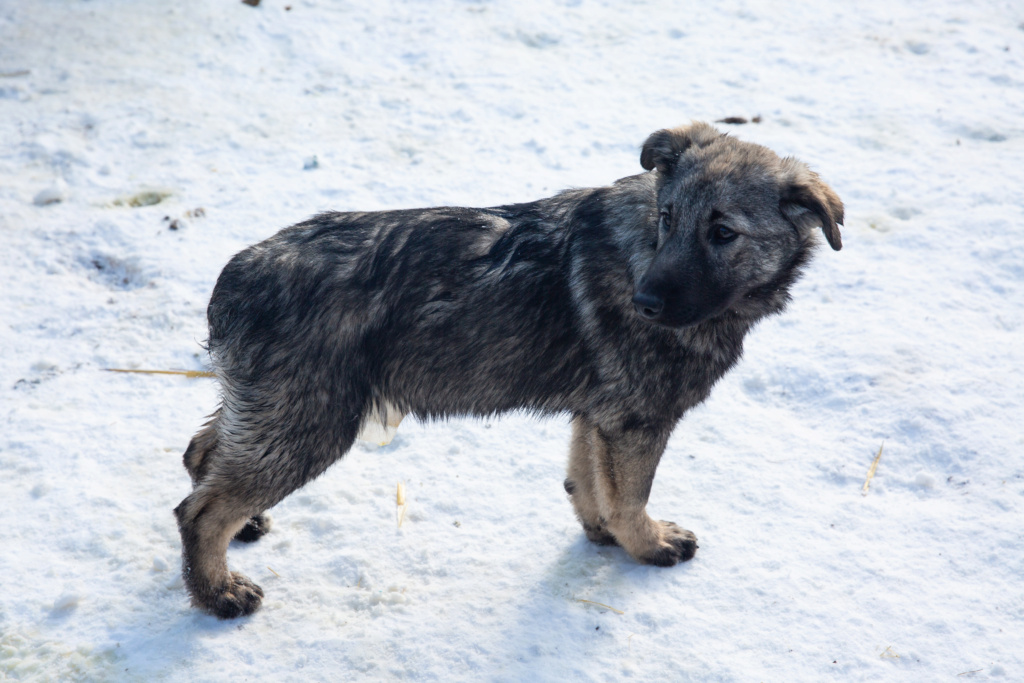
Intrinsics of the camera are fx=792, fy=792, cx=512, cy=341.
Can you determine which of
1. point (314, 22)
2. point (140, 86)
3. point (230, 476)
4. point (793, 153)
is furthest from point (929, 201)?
point (140, 86)

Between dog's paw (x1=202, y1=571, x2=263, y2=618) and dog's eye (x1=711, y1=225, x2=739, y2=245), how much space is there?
2.53 meters

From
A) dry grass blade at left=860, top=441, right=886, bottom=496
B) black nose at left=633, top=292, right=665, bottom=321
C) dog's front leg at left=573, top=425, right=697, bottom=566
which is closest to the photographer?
black nose at left=633, top=292, right=665, bottom=321

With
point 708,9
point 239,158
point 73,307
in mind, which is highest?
point 708,9

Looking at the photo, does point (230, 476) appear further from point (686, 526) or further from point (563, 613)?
point (686, 526)

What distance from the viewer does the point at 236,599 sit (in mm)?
3480

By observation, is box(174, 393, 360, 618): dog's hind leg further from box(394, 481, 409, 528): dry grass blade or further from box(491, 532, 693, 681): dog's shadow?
box(491, 532, 693, 681): dog's shadow

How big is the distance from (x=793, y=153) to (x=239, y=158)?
4619 millimetres

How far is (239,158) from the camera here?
6.52 m

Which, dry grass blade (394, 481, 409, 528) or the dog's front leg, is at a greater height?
the dog's front leg

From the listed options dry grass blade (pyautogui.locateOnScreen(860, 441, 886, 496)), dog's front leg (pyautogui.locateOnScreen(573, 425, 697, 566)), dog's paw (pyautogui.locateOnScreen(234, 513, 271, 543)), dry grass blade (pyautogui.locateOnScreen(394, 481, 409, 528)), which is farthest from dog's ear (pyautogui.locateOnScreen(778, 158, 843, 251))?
dog's paw (pyautogui.locateOnScreen(234, 513, 271, 543))

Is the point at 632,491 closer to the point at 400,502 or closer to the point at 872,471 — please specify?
the point at 400,502

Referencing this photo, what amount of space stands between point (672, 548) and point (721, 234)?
153 centimetres

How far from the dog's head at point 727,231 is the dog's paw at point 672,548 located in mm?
1155

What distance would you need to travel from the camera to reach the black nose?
10.2 ft
